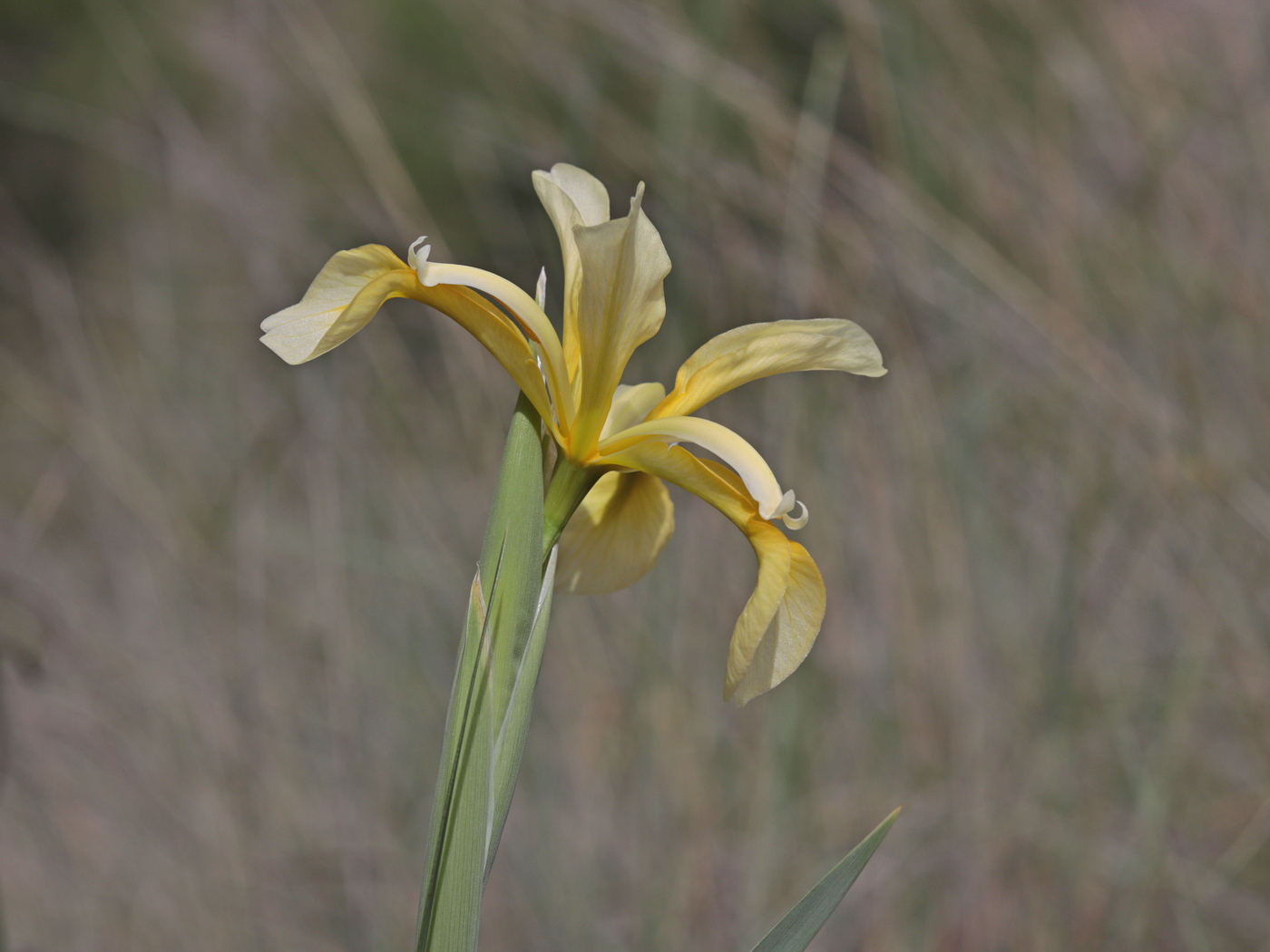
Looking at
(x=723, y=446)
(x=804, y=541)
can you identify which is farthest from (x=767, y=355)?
(x=804, y=541)

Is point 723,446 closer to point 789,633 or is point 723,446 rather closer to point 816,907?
point 789,633

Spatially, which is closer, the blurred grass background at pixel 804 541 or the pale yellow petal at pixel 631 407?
the pale yellow petal at pixel 631 407

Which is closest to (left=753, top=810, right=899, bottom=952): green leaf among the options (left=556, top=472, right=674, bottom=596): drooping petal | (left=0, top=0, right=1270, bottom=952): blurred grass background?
(left=556, top=472, right=674, bottom=596): drooping petal

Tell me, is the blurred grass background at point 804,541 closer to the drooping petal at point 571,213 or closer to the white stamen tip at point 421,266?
the drooping petal at point 571,213

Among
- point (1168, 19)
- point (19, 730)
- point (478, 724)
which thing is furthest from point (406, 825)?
point (1168, 19)

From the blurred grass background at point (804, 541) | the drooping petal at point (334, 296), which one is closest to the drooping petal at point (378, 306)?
the drooping petal at point (334, 296)

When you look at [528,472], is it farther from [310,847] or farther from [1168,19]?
[1168,19]
